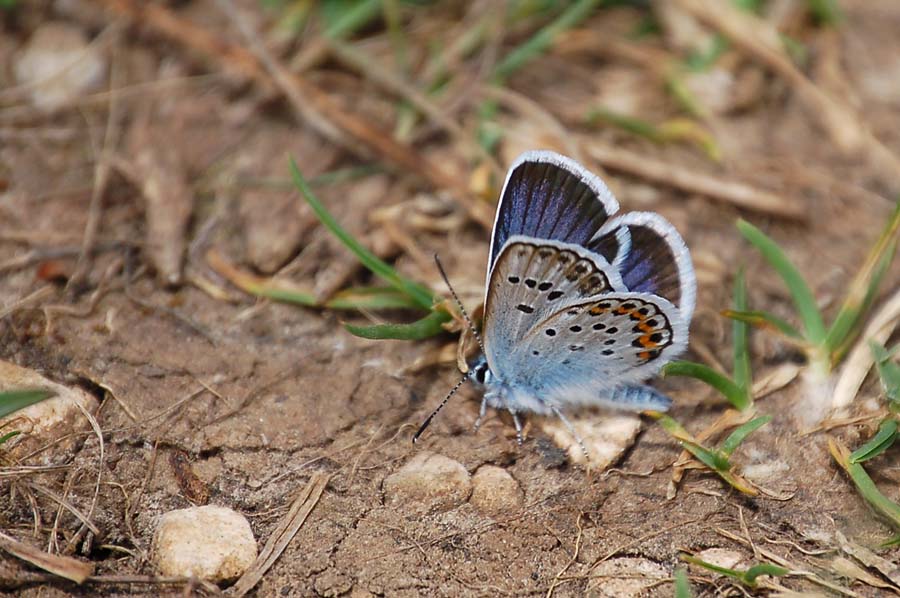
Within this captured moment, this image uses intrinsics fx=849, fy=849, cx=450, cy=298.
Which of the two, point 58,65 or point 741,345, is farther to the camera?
point 58,65

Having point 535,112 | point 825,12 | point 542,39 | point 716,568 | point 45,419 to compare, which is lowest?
point 716,568

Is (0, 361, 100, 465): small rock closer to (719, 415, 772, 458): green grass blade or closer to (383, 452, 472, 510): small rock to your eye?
(383, 452, 472, 510): small rock

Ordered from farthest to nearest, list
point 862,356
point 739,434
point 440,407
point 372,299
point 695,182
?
point 695,182
point 372,299
point 862,356
point 440,407
point 739,434

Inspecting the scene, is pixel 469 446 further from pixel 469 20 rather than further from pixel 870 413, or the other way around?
pixel 469 20

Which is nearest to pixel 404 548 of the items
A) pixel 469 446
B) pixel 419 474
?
pixel 419 474

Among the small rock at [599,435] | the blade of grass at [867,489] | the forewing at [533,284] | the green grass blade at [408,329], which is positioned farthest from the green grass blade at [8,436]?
the blade of grass at [867,489]

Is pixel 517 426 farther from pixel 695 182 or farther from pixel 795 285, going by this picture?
pixel 695 182

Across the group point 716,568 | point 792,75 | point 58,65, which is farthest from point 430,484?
point 792,75
